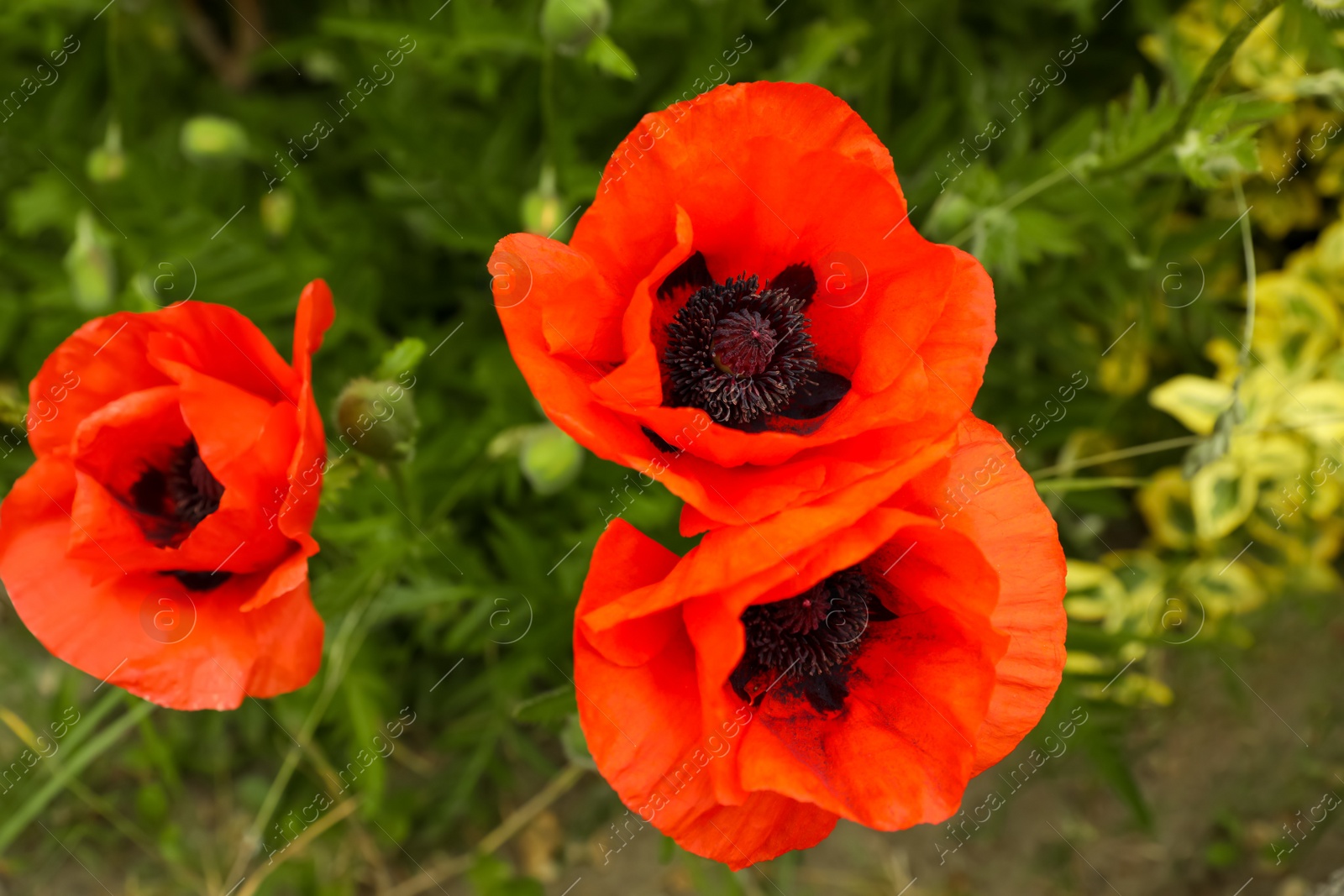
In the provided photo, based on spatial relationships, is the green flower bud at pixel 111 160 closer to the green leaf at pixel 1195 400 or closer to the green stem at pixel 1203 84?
the green stem at pixel 1203 84

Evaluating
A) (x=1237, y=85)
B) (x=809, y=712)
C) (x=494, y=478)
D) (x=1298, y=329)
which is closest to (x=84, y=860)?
(x=494, y=478)

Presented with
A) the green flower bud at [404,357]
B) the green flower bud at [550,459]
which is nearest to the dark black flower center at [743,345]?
the green flower bud at [404,357]

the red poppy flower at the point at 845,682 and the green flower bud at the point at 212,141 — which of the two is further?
the green flower bud at the point at 212,141

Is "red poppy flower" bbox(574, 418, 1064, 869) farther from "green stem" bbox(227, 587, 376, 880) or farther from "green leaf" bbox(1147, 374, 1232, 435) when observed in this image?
"green leaf" bbox(1147, 374, 1232, 435)

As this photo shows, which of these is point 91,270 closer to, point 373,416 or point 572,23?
point 373,416

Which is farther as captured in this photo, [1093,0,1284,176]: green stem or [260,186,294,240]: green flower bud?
[260,186,294,240]: green flower bud

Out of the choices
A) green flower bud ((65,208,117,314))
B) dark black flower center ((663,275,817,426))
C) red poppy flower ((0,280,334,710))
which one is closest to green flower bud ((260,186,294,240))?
green flower bud ((65,208,117,314))
